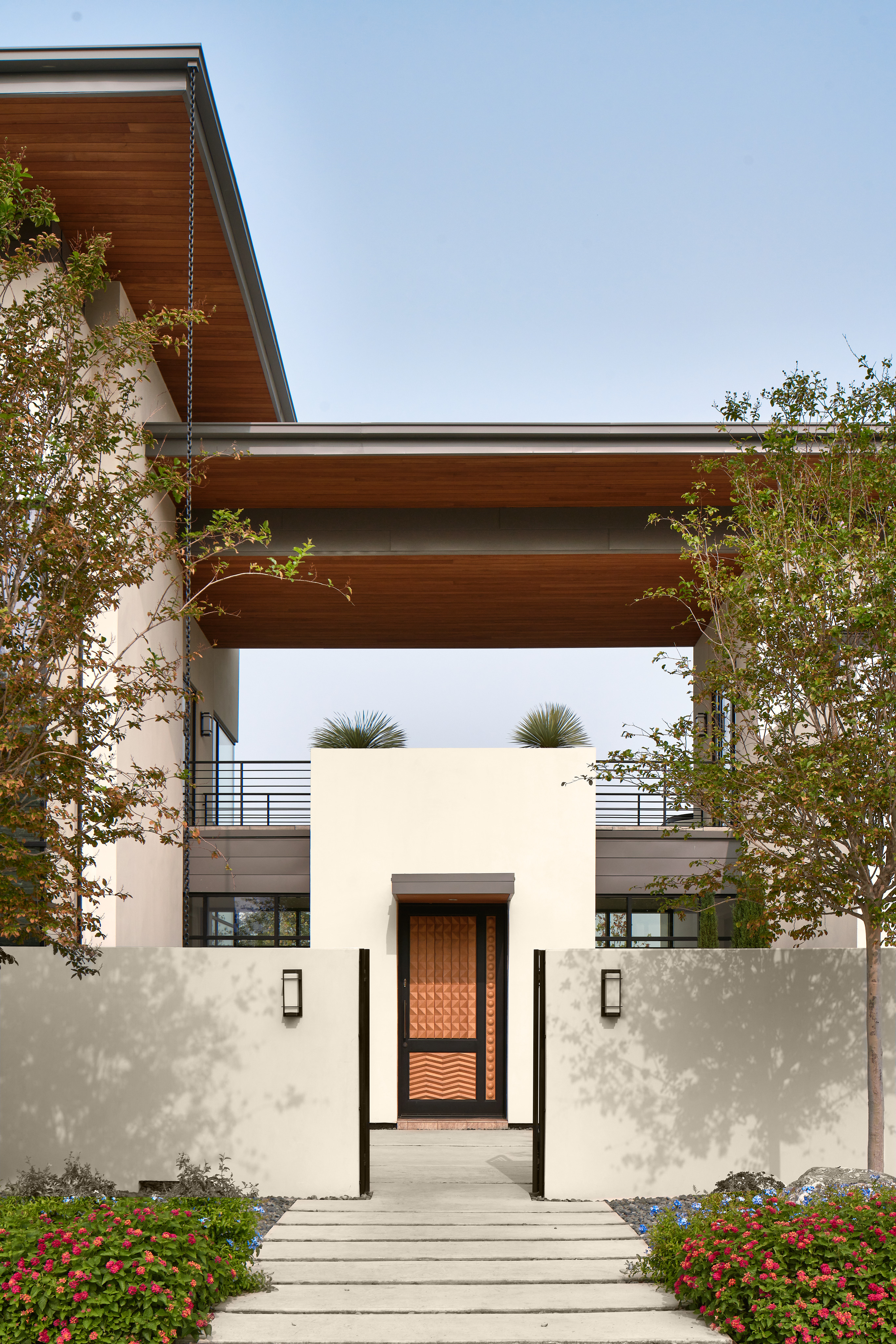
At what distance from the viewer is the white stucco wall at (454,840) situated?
43.6 ft

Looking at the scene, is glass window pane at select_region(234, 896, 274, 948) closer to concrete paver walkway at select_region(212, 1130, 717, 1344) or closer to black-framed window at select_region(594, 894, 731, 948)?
black-framed window at select_region(594, 894, 731, 948)

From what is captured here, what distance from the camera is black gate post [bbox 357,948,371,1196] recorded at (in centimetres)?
881

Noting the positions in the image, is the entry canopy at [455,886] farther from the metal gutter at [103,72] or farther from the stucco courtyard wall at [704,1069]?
the metal gutter at [103,72]

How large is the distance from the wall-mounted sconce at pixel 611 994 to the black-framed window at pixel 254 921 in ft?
21.3

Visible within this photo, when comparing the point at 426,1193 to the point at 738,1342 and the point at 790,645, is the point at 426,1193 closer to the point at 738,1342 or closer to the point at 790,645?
the point at 738,1342

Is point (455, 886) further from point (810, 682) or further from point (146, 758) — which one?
point (810, 682)

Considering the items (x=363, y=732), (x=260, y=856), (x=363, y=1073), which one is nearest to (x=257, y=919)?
(x=260, y=856)

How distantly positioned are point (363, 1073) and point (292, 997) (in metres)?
0.84

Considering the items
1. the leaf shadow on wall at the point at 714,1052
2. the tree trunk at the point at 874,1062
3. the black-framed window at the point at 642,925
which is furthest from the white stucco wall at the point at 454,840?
the tree trunk at the point at 874,1062

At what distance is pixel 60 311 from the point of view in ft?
25.4

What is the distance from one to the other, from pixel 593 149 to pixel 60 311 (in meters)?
14.6

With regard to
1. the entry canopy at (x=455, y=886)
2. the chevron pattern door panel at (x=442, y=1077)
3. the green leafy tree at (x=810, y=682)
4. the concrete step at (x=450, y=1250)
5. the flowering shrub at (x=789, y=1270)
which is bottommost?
the chevron pattern door panel at (x=442, y=1077)

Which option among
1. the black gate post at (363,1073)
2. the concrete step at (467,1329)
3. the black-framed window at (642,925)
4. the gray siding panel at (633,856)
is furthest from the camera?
the black-framed window at (642,925)

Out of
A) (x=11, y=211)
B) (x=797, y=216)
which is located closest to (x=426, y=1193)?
(x=11, y=211)
